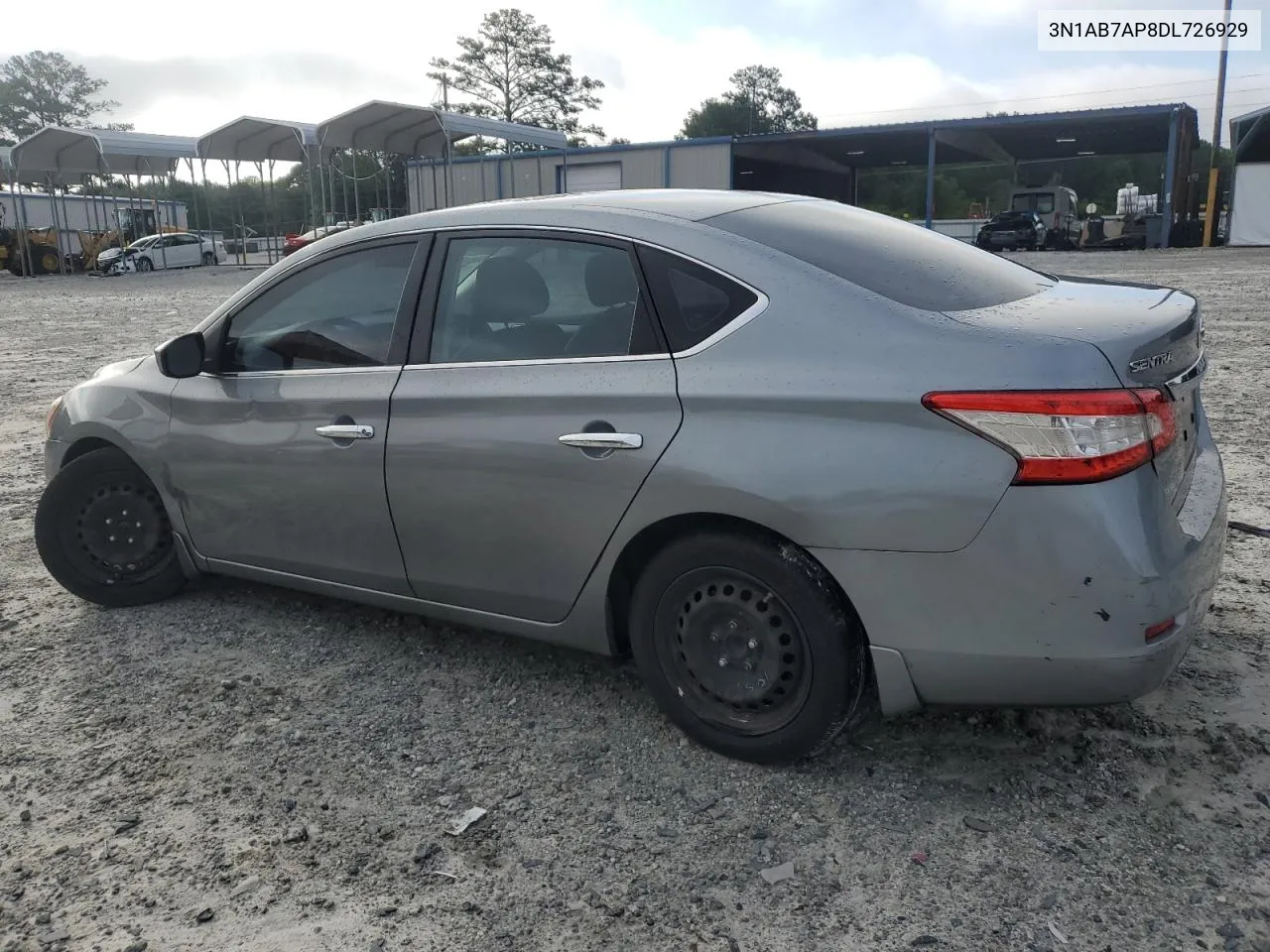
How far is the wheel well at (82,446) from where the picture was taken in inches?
171

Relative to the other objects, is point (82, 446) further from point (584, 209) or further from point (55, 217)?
point (55, 217)

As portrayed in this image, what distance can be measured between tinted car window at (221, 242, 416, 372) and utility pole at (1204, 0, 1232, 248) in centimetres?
3505

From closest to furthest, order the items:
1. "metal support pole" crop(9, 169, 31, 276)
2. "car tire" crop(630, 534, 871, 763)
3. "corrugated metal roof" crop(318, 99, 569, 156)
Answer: "car tire" crop(630, 534, 871, 763) → "corrugated metal roof" crop(318, 99, 569, 156) → "metal support pole" crop(9, 169, 31, 276)

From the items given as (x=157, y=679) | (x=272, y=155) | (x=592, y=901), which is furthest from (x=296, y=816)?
(x=272, y=155)

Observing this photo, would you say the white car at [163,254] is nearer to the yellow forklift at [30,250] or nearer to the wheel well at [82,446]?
the yellow forklift at [30,250]

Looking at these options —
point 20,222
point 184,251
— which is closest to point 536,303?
point 184,251

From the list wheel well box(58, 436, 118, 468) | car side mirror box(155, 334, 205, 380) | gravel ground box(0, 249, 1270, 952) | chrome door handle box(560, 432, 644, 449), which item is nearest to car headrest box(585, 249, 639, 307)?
chrome door handle box(560, 432, 644, 449)

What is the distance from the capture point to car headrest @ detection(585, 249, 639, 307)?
3066 millimetres

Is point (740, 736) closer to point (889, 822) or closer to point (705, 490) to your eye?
point (889, 822)

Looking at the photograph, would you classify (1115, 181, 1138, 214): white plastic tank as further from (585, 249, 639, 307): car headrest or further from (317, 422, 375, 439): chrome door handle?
(317, 422, 375, 439): chrome door handle

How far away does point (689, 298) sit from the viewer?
2.95 m

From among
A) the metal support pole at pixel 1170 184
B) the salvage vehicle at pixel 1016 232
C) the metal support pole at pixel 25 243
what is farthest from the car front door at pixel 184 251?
the metal support pole at pixel 1170 184

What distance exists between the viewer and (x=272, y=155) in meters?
35.0

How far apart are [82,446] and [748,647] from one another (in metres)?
3.06
